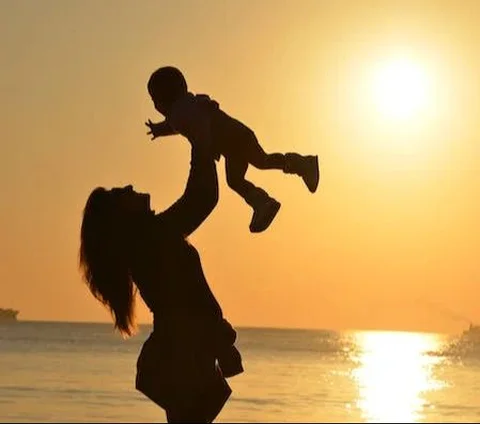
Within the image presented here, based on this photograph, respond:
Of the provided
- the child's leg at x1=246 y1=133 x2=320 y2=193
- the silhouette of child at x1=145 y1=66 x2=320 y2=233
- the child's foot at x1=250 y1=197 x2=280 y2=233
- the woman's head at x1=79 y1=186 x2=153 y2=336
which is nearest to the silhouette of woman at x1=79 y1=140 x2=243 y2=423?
the woman's head at x1=79 y1=186 x2=153 y2=336

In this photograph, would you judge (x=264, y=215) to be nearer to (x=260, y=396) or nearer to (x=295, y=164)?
(x=295, y=164)

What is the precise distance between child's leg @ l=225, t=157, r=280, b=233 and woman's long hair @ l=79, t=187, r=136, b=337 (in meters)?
0.81

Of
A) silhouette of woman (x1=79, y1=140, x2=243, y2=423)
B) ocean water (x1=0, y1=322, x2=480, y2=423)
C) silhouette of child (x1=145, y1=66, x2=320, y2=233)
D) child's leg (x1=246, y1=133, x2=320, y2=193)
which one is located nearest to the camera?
silhouette of woman (x1=79, y1=140, x2=243, y2=423)

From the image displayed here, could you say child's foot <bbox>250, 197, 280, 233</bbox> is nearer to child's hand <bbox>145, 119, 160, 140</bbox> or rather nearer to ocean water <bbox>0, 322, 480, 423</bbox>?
child's hand <bbox>145, 119, 160, 140</bbox>

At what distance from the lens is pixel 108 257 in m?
5.57

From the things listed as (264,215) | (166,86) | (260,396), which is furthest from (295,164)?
(260,396)

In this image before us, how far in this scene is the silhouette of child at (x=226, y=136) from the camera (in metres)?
5.61

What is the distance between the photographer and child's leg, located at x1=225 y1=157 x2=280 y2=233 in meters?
6.18

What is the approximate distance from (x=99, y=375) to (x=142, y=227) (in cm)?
3357

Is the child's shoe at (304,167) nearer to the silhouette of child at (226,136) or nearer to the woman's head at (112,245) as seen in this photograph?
the silhouette of child at (226,136)

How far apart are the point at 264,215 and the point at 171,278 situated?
86 cm

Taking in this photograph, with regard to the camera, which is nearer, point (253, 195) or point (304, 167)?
point (253, 195)

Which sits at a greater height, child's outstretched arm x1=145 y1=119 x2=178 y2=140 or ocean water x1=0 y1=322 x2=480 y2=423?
child's outstretched arm x1=145 y1=119 x2=178 y2=140

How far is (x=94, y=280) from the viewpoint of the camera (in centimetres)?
563
